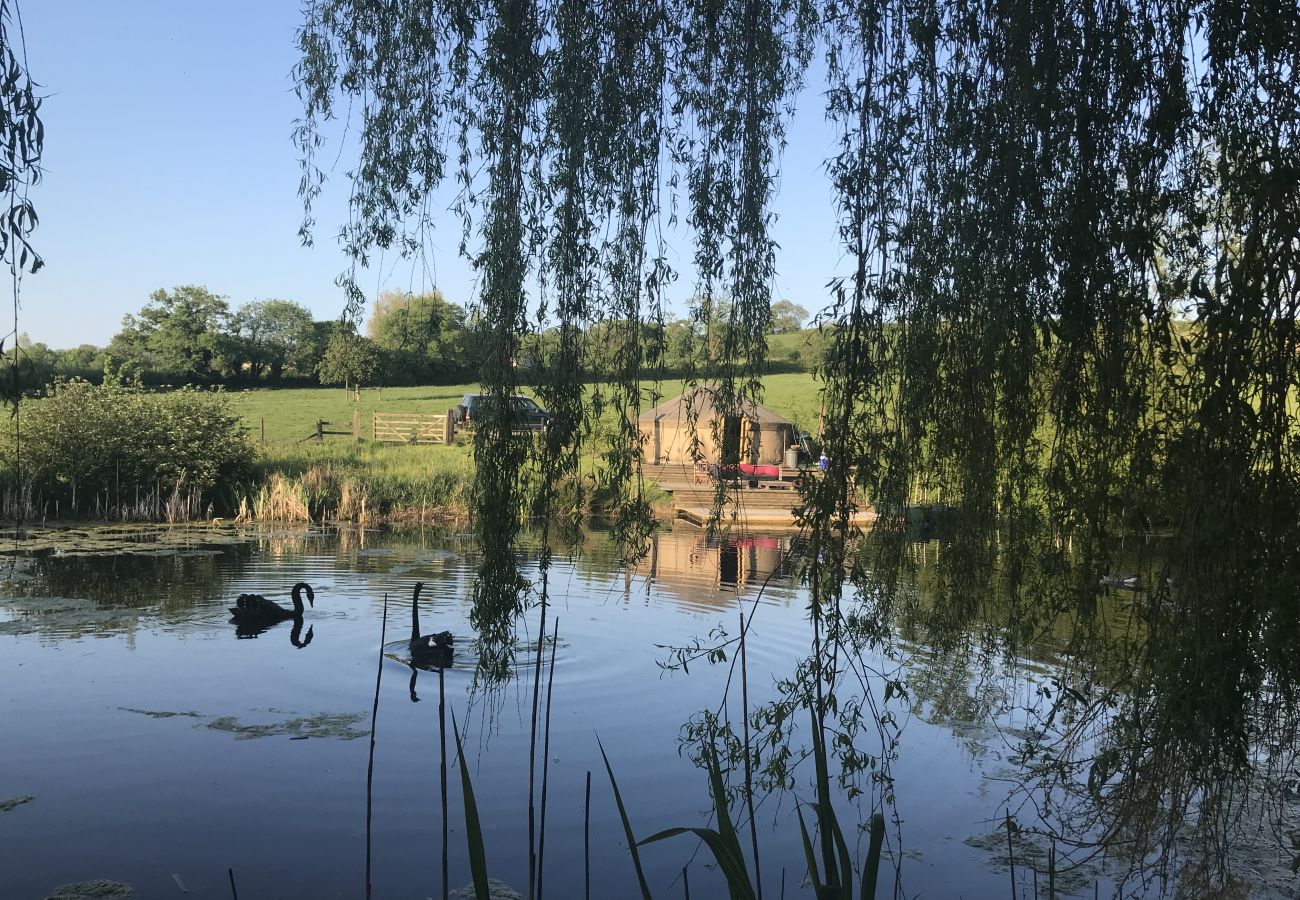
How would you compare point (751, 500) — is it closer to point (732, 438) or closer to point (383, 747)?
point (383, 747)

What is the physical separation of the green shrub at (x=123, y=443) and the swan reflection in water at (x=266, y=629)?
9326 millimetres

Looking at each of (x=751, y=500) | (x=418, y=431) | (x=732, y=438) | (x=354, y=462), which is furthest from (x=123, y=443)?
(x=732, y=438)

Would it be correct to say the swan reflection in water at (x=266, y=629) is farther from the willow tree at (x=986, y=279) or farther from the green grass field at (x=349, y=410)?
the green grass field at (x=349, y=410)

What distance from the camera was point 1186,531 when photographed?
259cm

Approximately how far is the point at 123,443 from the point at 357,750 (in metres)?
13.9

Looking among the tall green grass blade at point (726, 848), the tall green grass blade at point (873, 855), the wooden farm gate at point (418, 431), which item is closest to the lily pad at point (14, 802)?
the tall green grass blade at point (726, 848)

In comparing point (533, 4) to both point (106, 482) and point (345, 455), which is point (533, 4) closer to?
point (106, 482)

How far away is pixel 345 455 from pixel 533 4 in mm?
20267

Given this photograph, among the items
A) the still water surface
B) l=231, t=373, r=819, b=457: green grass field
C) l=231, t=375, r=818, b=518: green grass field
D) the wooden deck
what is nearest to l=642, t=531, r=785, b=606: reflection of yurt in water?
the still water surface

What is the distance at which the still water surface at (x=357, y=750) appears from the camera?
524cm

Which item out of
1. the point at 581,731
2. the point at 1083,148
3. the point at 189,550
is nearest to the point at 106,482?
the point at 189,550

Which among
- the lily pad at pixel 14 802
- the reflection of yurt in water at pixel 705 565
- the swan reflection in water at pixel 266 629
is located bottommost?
the lily pad at pixel 14 802

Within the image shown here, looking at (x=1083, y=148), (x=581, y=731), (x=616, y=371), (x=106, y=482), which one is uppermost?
(x=1083, y=148)

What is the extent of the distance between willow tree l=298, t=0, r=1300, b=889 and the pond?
870mm
